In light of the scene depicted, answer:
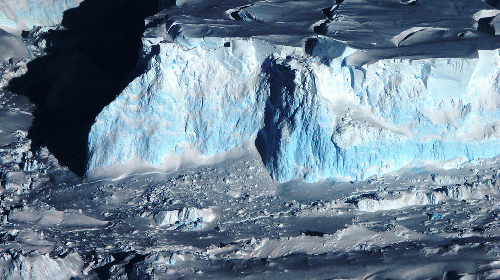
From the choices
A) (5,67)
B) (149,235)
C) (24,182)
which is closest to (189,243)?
(149,235)

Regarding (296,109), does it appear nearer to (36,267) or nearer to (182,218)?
(182,218)

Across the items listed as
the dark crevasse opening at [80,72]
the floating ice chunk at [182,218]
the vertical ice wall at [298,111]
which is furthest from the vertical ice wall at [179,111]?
the floating ice chunk at [182,218]

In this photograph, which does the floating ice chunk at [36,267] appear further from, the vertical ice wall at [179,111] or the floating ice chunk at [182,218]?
the vertical ice wall at [179,111]

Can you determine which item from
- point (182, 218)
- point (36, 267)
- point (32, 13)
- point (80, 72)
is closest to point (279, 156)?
point (182, 218)

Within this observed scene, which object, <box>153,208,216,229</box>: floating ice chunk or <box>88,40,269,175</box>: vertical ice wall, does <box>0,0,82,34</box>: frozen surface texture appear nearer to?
<box>88,40,269,175</box>: vertical ice wall

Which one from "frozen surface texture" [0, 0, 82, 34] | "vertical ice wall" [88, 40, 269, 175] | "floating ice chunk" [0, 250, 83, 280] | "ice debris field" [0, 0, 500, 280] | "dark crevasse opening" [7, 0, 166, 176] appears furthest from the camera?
"frozen surface texture" [0, 0, 82, 34]

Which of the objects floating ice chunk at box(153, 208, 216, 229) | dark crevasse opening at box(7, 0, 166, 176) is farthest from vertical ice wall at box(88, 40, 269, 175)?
floating ice chunk at box(153, 208, 216, 229)
